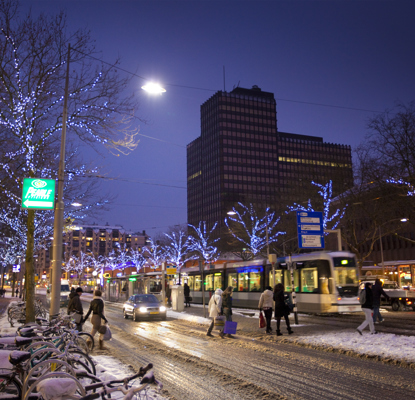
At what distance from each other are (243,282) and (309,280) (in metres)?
7.42

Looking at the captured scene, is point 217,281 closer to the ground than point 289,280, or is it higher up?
closer to the ground

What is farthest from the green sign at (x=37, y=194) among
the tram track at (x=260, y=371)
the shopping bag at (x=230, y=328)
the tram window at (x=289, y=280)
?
the tram window at (x=289, y=280)

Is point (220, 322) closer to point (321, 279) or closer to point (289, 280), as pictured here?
point (321, 279)

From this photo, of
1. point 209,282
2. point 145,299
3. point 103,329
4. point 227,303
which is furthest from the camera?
point 209,282

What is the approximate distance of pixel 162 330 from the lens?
17719mm

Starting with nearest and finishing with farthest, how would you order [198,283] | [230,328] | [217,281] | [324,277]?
[230,328] → [324,277] → [217,281] → [198,283]

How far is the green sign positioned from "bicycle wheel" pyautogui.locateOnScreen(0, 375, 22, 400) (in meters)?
7.74

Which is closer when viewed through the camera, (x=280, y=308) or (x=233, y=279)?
(x=280, y=308)

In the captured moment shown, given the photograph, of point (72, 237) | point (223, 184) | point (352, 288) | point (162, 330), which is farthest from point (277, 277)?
point (72, 237)

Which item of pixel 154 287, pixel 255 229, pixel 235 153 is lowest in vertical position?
pixel 154 287

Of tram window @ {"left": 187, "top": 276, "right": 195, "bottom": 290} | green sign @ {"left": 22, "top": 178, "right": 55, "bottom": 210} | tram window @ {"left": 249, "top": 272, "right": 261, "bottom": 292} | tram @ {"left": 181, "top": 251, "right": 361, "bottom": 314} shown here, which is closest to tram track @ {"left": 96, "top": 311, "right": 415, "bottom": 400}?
green sign @ {"left": 22, "top": 178, "right": 55, "bottom": 210}

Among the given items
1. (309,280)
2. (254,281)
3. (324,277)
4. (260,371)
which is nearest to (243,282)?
(254,281)

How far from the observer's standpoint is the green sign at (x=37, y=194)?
490 inches

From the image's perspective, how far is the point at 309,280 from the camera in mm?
23172
